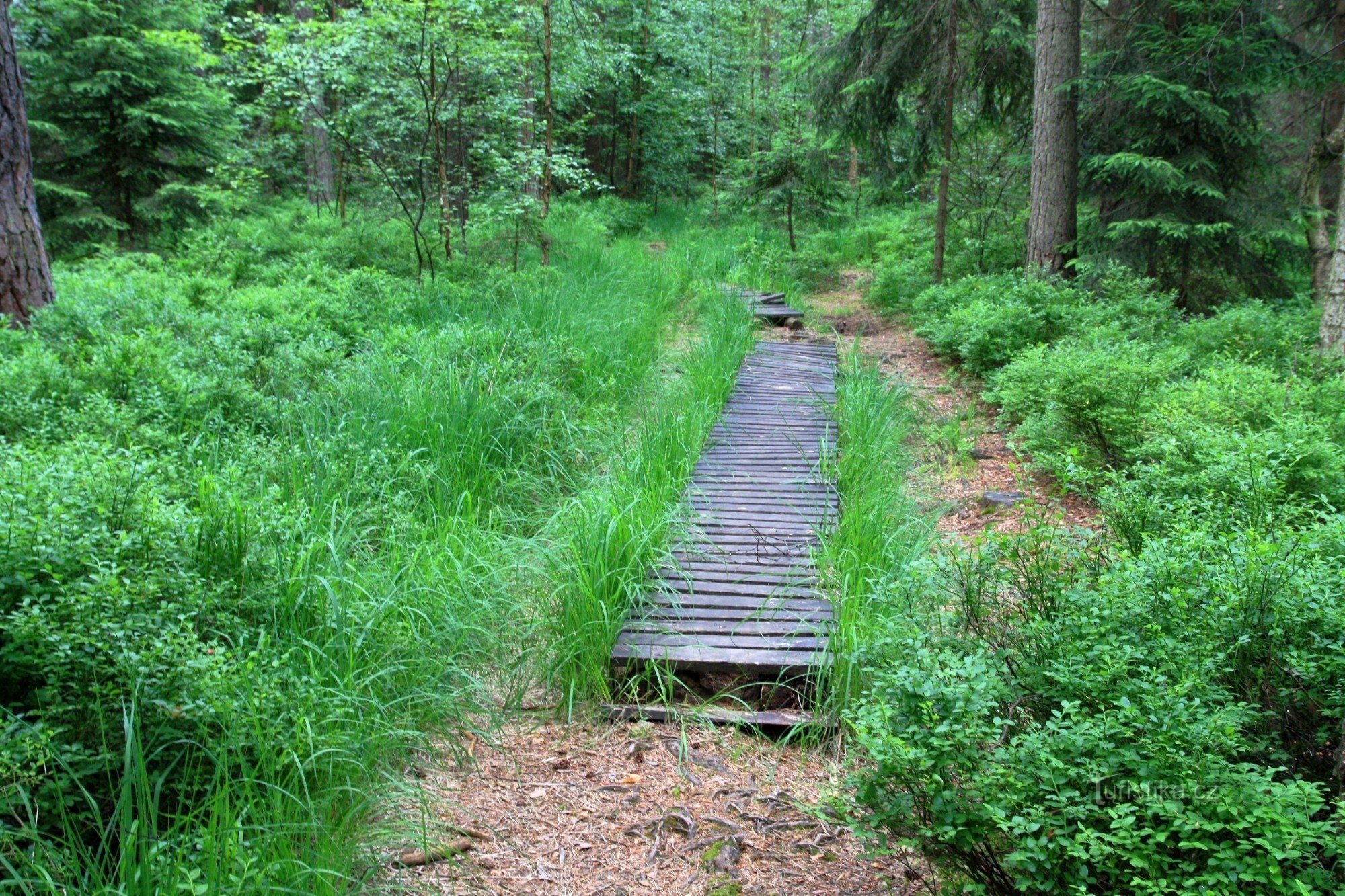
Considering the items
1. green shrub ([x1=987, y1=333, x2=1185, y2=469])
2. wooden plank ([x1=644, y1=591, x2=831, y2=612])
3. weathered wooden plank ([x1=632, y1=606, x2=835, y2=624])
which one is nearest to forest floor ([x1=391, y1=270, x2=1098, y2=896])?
weathered wooden plank ([x1=632, y1=606, x2=835, y2=624])

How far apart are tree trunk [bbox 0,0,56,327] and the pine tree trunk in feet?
30.0

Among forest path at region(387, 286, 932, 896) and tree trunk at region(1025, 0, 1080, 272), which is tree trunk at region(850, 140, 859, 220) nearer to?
tree trunk at region(1025, 0, 1080, 272)

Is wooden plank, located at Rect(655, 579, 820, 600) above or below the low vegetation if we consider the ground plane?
below

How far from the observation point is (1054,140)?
9383 mm

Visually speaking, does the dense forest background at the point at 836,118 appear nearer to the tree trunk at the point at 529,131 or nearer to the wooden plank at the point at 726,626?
the tree trunk at the point at 529,131

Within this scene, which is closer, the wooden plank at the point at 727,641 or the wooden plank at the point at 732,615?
the wooden plank at the point at 727,641

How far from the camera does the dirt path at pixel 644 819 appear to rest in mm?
2441

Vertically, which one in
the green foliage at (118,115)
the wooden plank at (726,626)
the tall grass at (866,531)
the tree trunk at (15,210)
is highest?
the green foliage at (118,115)

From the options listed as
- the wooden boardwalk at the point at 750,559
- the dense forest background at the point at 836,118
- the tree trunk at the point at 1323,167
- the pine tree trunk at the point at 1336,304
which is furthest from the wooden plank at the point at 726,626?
the tree trunk at the point at 1323,167

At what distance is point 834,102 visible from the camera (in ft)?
41.1

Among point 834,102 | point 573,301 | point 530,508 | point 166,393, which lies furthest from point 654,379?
point 834,102

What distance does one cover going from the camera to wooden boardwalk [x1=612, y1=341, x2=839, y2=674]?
348 cm

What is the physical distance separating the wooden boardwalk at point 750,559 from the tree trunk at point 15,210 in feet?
16.3

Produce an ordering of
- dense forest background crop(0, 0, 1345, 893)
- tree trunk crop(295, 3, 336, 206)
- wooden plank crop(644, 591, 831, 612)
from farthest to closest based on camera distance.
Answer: tree trunk crop(295, 3, 336, 206)
wooden plank crop(644, 591, 831, 612)
dense forest background crop(0, 0, 1345, 893)
